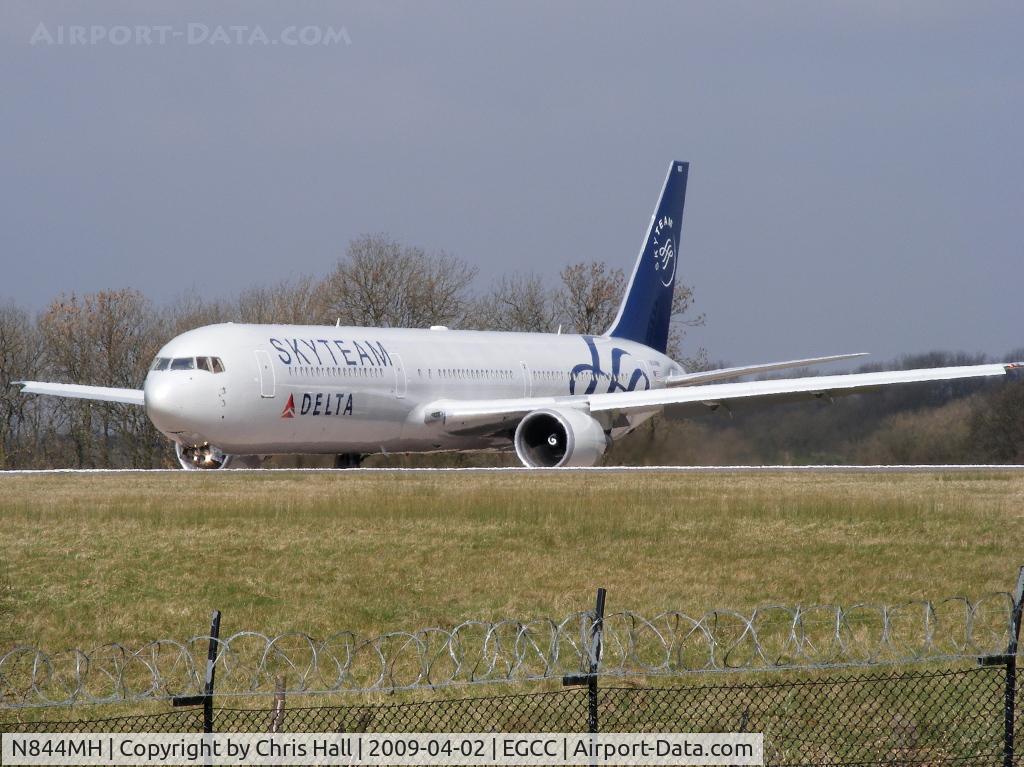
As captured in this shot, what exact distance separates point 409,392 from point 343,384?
2664 millimetres

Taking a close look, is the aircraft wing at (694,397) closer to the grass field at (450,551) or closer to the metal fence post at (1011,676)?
the grass field at (450,551)

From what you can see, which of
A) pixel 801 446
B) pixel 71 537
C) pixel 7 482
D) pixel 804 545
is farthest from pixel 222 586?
pixel 801 446

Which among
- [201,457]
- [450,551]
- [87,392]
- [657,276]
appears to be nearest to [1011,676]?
[450,551]

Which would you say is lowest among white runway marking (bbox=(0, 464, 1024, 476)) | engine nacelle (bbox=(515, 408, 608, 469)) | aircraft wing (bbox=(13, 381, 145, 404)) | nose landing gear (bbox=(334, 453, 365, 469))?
white runway marking (bbox=(0, 464, 1024, 476))

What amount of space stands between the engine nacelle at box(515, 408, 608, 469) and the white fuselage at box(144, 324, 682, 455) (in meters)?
2.04

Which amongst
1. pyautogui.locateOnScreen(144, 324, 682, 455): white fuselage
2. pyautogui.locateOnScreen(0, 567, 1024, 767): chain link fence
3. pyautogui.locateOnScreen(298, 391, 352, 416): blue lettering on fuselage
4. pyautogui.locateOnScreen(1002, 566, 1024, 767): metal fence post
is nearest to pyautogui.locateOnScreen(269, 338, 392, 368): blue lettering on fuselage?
pyautogui.locateOnScreen(144, 324, 682, 455): white fuselage

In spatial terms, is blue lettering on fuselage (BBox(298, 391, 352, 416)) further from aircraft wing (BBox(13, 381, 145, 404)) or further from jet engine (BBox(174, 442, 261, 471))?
aircraft wing (BBox(13, 381, 145, 404))

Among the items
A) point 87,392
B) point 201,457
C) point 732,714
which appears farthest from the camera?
point 87,392

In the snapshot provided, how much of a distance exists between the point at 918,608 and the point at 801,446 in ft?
80.8

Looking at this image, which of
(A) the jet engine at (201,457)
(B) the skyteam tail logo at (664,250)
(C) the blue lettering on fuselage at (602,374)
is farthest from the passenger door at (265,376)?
(B) the skyteam tail logo at (664,250)

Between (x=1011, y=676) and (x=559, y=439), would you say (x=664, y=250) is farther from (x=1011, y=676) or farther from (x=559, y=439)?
(x=1011, y=676)

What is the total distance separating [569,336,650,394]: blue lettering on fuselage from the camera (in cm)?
4569

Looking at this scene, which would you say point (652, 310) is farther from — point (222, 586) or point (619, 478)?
point (222, 586)

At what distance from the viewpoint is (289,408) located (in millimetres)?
34750
